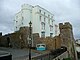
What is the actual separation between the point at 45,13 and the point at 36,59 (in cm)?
4615

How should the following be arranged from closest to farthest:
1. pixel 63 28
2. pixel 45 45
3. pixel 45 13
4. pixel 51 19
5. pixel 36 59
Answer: pixel 36 59 → pixel 63 28 → pixel 45 45 → pixel 45 13 → pixel 51 19

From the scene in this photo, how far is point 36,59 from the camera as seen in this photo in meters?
17.7

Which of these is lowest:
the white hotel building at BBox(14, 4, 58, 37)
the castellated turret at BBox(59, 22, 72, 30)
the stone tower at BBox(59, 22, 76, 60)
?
the stone tower at BBox(59, 22, 76, 60)

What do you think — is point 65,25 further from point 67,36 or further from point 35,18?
point 35,18

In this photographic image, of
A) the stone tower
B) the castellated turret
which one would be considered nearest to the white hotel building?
the castellated turret

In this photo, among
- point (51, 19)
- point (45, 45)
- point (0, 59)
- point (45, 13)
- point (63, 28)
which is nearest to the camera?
point (0, 59)

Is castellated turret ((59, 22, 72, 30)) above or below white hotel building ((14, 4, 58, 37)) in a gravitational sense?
below

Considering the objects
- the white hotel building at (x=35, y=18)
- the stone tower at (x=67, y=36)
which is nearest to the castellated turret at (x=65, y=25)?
the stone tower at (x=67, y=36)

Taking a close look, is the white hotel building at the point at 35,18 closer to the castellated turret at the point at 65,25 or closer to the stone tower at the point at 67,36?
the castellated turret at the point at 65,25

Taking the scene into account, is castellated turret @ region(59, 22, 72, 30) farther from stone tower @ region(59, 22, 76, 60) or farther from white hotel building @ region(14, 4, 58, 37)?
white hotel building @ region(14, 4, 58, 37)

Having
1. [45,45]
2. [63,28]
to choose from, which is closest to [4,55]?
[63,28]

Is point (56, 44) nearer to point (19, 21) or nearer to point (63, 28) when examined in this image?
point (63, 28)

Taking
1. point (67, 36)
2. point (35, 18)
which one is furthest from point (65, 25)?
point (35, 18)

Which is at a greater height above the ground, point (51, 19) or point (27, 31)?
point (51, 19)
